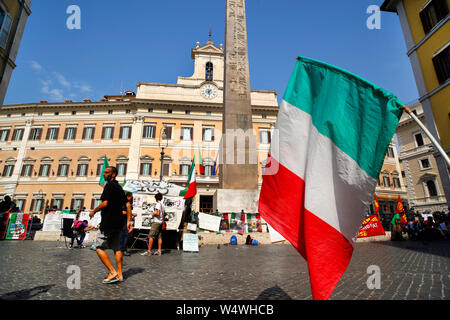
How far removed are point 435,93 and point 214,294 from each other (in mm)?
12913

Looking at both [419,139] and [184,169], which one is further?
[419,139]

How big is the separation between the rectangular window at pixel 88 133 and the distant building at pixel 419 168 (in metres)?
33.2

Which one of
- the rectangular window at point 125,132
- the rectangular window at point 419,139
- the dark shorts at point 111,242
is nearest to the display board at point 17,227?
the dark shorts at point 111,242

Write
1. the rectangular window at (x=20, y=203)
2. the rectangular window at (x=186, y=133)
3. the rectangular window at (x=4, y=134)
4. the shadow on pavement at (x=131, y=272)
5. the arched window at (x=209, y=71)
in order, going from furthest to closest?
the arched window at (x=209, y=71)
the rectangular window at (x=4, y=134)
the rectangular window at (x=186, y=133)
the rectangular window at (x=20, y=203)
the shadow on pavement at (x=131, y=272)

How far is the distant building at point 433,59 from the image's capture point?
10.2 m

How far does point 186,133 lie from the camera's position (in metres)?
27.2

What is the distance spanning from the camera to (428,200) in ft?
80.8

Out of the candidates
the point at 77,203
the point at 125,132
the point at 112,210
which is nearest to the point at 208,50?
the point at 125,132

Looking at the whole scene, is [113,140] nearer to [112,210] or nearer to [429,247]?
[112,210]

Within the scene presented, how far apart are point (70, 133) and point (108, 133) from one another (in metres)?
4.21

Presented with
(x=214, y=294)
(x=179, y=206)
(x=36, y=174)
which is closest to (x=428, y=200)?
(x=179, y=206)

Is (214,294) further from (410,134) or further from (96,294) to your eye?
(410,134)

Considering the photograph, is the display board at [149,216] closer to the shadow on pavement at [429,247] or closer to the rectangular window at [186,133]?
the shadow on pavement at [429,247]

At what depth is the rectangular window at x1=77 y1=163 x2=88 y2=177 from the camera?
26.0 metres
